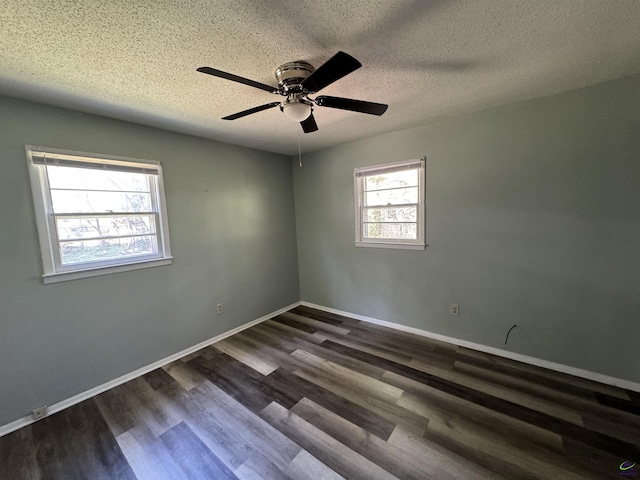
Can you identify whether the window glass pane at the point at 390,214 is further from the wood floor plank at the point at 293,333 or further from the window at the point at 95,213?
the window at the point at 95,213

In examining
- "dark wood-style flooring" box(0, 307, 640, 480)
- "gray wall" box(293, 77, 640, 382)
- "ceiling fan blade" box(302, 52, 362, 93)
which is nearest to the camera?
"ceiling fan blade" box(302, 52, 362, 93)

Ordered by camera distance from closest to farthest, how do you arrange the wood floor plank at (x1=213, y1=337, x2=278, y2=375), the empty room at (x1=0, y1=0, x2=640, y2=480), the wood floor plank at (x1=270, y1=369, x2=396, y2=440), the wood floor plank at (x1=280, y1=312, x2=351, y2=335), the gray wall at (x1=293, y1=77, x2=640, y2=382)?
the empty room at (x1=0, y1=0, x2=640, y2=480), the wood floor plank at (x1=270, y1=369, x2=396, y2=440), the gray wall at (x1=293, y1=77, x2=640, y2=382), the wood floor plank at (x1=213, y1=337, x2=278, y2=375), the wood floor plank at (x1=280, y1=312, x2=351, y2=335)

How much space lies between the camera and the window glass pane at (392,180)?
9.62ft

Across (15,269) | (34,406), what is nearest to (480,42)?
(15,269)

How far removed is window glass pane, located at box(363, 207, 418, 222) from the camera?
9.75 feet

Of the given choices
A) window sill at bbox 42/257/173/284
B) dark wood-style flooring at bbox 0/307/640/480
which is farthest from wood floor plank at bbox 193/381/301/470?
window sill at bbox 42/257/173/284

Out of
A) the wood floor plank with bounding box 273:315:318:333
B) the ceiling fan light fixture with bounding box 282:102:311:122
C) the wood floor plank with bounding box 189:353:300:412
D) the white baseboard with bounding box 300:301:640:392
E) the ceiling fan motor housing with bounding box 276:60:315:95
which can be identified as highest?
the ceiling fan motor housing with bounding box 276:60:315:95

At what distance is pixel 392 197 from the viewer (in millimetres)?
3102

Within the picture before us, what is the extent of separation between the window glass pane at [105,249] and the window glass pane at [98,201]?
28 centimetres

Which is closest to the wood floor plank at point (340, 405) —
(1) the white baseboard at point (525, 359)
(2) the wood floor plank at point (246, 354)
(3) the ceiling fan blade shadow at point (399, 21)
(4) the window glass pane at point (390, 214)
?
(2) the wood floor plank at point (246, 354)

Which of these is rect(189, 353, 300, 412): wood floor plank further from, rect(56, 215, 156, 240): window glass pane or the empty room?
rect(56, 215, 156, 240): window glass pane

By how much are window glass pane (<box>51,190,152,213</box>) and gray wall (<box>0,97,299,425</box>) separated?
183 mm

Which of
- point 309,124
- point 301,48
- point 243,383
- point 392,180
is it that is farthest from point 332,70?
point 243,383

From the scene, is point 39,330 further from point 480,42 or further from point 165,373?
point 480,42
